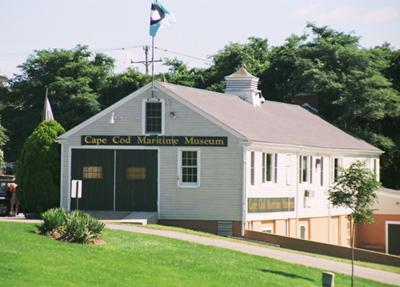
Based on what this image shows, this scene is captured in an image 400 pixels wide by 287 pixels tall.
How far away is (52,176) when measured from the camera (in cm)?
4172

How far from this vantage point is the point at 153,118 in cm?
4028

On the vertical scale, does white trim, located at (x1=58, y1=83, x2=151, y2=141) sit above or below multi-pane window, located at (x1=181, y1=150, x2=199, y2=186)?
above

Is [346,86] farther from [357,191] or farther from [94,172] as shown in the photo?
[357,191]

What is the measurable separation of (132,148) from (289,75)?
2779 centimetres

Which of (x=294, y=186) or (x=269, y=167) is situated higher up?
(x=269, y=167)

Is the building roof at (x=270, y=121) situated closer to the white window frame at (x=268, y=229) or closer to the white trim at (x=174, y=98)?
the white trim at (x=174, y=98)

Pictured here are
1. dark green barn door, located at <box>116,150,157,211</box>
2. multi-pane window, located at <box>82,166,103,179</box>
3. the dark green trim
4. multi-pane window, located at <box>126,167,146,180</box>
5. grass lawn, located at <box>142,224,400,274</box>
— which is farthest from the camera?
multi-pane window, located at <box>82,166,103,179</box>

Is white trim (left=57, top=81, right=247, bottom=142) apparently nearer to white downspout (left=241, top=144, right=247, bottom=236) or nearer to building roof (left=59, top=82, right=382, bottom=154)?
building roof (left=59, top=82, right=382, bottom=154)

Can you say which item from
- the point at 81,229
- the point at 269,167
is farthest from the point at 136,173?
the point at 81,229

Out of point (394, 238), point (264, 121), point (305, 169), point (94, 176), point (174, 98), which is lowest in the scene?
point (394, 238)

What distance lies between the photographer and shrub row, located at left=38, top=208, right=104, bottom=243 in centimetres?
2794

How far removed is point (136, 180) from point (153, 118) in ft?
8.74

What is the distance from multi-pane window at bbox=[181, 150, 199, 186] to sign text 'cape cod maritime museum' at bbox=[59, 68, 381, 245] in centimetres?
4

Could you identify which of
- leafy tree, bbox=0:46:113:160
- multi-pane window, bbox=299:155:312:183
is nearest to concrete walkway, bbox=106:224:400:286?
multi-pane window, bbox=299:155:312:183
